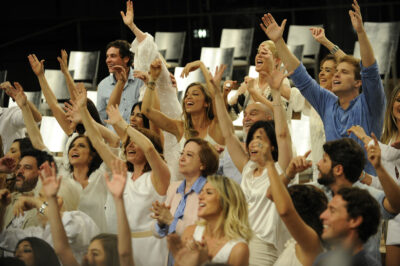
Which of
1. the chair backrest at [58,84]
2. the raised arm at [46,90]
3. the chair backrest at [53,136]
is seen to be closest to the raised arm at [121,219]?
the raised arm at [46,90]

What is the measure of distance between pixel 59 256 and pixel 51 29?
523 centimetres

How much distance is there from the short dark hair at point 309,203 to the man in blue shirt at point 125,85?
1891 mm

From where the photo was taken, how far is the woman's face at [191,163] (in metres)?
3.39

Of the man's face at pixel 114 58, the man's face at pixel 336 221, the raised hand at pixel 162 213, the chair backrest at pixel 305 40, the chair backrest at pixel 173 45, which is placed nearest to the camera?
the man's face at pixel 336 221

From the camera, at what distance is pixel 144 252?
11.4 ft

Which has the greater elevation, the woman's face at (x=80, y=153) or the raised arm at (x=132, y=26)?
the raised arm at (x=132, y=26)

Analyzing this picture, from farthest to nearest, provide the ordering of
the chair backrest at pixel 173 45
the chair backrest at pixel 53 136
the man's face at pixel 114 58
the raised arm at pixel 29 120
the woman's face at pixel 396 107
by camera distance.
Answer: the chair backrest at pixel 173 45 → the chair backrest at pixel 53 136 → the man's face at pixel 114 58 → the raised arm at pixel 29 120 → the woman's face at pixel 396 107

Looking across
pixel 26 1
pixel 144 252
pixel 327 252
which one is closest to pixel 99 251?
pixel 144 252

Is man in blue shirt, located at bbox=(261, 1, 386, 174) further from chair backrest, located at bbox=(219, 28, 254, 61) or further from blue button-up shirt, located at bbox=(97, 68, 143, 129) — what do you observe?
chair backrest, located at bbox=(219, 28, 254, 61)

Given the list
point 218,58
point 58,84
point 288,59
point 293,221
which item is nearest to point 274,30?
point 288,59

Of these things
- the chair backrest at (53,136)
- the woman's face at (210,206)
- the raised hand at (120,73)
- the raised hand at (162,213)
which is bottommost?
the chair backrest at (53,136)

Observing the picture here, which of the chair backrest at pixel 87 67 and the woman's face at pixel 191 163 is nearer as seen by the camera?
the woman's face at pixel 191 163

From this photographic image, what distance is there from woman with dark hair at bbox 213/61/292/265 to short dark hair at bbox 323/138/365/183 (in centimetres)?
30

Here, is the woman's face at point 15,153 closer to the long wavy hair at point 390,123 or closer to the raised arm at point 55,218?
the raised arm at point 55,218
